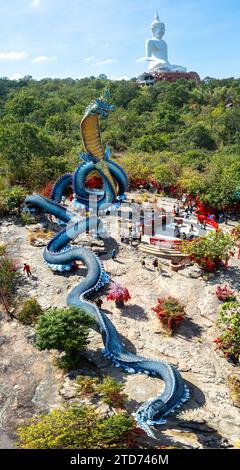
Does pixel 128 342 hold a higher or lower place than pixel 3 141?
lower

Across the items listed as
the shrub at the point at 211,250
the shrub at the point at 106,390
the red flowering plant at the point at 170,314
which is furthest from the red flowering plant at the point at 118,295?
the shrub at the point at 106,390

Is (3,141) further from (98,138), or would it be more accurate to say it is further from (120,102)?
(120,102)

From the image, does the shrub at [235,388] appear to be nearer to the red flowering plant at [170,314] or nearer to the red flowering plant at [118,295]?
the red flowering plant at [170,314]

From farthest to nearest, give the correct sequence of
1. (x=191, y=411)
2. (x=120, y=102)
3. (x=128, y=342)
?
(x=120, y=102), (x=128, y=342), (x=191, y=411)

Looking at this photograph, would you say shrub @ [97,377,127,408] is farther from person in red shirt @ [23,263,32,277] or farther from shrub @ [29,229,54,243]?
shrub @ [29,229,54,243]

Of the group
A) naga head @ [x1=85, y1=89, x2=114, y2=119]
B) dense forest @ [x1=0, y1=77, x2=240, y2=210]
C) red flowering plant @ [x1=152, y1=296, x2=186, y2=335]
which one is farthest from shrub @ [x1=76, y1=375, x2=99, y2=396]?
dense forest @ [x1=0, y1=77, x2=240, y2=210]

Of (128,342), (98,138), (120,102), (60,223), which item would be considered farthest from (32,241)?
(120,102)

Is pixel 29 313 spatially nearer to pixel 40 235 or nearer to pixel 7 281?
pixel 7 281
